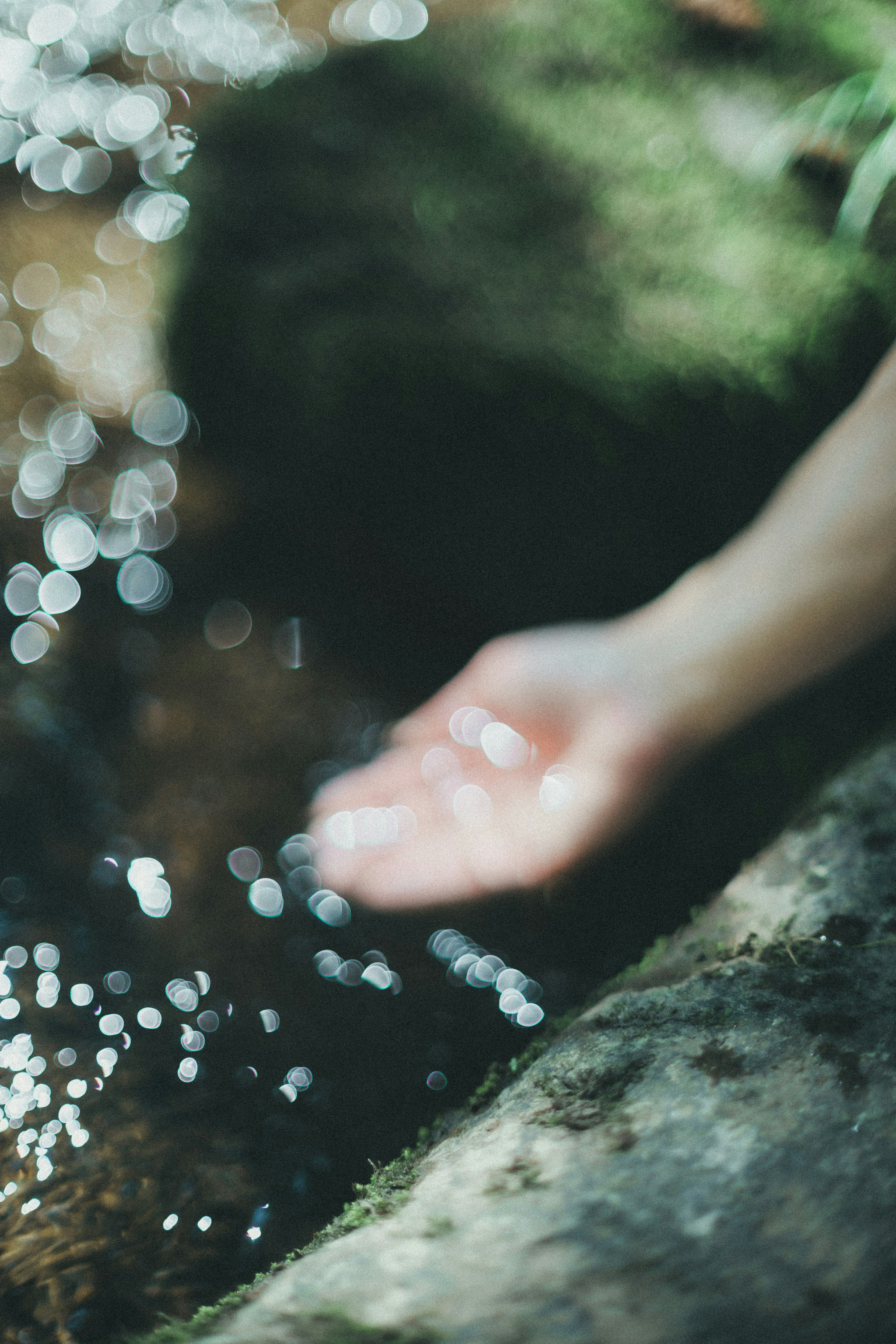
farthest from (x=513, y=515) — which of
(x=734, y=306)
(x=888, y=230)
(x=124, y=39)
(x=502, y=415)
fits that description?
(x=124, y=39)

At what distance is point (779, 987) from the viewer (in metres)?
1.06

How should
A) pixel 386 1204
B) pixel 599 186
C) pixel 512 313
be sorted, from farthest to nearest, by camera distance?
pixel 599 186, pixel 512 313, pixel 386 1204

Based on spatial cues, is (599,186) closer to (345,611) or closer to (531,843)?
(345,611)

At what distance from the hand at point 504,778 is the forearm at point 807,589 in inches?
5.5

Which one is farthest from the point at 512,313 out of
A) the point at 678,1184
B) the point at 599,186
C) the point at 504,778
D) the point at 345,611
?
the point at 678,1184

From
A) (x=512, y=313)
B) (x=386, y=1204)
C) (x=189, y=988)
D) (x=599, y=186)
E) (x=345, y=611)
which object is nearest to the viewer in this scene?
(x=386, y=1204)

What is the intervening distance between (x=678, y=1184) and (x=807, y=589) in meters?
1.30

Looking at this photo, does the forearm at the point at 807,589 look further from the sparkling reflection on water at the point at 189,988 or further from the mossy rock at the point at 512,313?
the sparkling reflection on water at the point at 189,988

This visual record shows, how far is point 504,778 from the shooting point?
1.90 m

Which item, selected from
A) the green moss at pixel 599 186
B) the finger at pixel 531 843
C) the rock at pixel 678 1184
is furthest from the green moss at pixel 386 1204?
the green moss at pixel 599 186

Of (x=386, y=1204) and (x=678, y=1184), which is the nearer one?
(x=678, y=1184)

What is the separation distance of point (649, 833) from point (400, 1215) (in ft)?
3.28

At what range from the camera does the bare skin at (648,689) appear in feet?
5.52

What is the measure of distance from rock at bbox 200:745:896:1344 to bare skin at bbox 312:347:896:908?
52 cm
